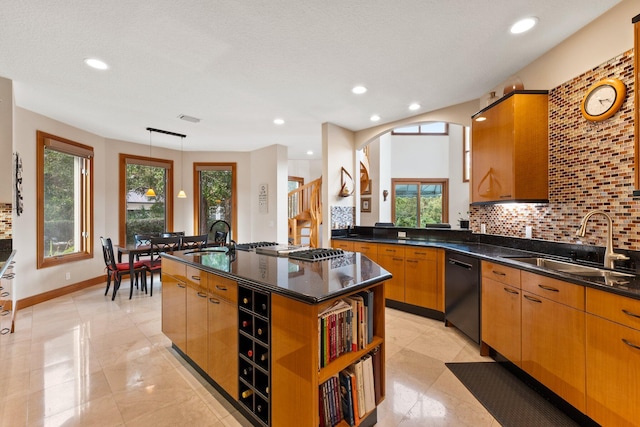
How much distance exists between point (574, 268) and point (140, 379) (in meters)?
3.46

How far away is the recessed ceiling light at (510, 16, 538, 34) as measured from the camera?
2107mm

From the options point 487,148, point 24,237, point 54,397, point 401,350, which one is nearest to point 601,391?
point 401,350

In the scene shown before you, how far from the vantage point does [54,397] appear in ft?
6.61

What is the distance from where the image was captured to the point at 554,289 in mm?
1831

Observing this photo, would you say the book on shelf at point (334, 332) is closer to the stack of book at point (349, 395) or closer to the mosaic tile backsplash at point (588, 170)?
the stack of book at point (349, 395)

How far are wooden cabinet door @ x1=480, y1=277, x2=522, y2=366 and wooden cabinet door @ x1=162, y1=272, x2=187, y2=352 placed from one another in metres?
2.61

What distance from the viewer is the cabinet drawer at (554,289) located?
5.50 feet

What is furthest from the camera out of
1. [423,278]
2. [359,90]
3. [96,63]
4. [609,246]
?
[423,278]

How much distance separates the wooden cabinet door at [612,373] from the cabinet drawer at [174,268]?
273 cm

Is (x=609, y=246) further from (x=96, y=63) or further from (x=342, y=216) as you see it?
(x=96, y=63)

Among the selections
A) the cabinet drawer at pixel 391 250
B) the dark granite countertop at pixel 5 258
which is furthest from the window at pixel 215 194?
the cabinet drawer at pixel 391 250

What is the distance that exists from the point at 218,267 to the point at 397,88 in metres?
2.77

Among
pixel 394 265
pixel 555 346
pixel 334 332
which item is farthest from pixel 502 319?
pixel 334 332

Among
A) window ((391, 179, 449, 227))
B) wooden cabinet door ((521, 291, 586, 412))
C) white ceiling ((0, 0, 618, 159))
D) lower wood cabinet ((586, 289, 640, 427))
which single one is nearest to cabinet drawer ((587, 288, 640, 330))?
lower wood cabinet ((586, 289, 640, 427))
